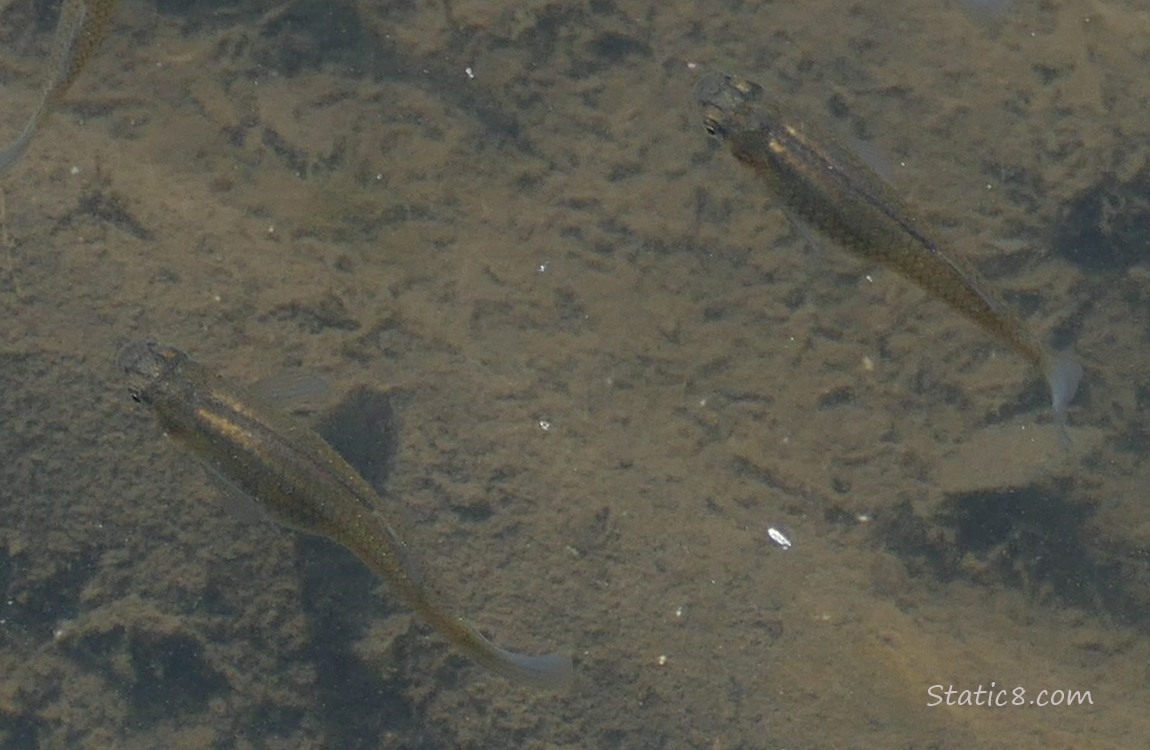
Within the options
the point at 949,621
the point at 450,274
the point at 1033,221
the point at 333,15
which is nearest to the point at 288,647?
the point at 450,274

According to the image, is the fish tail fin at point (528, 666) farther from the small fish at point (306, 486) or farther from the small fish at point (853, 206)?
the small fish at point (853, 206)

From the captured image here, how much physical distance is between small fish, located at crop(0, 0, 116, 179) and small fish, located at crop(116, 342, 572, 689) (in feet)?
4.89

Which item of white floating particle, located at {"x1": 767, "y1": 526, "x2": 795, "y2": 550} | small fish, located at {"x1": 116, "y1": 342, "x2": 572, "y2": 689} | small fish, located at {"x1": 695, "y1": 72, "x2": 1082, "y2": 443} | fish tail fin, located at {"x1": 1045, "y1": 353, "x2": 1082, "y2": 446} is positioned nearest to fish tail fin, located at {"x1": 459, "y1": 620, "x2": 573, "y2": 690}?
small fish, located at {"x1": 116, "y1": 342, "x2": 572, "y2": 689}

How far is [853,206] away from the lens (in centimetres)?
364

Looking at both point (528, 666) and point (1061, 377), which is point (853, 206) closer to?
point (1061, 377)

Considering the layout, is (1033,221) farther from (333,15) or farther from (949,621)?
(333,15)

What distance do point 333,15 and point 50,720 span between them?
13.4ft

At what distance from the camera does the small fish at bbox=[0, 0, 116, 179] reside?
4129mm

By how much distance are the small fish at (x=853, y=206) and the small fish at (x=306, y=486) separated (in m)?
1.96

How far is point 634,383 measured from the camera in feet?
16.4

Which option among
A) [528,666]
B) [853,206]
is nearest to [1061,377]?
[853,206]

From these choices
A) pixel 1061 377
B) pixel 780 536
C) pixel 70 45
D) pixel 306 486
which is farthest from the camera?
pixel 780 536

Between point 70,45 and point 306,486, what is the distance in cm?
225

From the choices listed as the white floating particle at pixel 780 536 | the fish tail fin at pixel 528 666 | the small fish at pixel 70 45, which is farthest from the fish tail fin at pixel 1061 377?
the small fish at pixel 70 45
